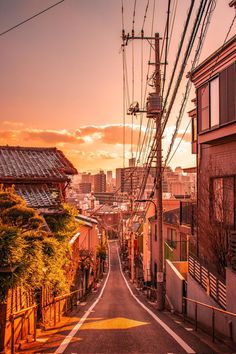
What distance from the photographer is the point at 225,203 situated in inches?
607

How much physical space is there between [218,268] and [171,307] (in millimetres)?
5734

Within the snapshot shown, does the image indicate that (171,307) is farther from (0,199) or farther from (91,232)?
(91,232)

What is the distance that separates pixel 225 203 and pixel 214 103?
4.27 metres

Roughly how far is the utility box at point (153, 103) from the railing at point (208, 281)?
719 centimetres

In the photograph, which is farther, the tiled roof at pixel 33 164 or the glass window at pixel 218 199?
the tiled roof at pixel 33 164

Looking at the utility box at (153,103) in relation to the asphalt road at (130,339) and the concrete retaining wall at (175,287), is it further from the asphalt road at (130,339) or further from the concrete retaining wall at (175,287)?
the asphalt road at (130,339)

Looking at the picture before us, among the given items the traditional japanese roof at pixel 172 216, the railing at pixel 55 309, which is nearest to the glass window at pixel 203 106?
the railing at pixel 55 309

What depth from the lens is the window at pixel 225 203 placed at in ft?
49.8

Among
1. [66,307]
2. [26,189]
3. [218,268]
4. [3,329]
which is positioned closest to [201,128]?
[218,268]

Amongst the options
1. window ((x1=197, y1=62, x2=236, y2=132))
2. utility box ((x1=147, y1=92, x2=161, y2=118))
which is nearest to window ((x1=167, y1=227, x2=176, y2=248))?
utility box ((x1=147, y1=92, x2=161, y2=118))

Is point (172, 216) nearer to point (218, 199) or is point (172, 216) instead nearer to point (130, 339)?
point (218, 199)

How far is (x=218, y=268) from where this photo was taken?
1538 cm

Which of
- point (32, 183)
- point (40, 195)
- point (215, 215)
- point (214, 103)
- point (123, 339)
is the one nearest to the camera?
point (123, 339)

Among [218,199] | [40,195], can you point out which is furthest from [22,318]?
[218,199]
